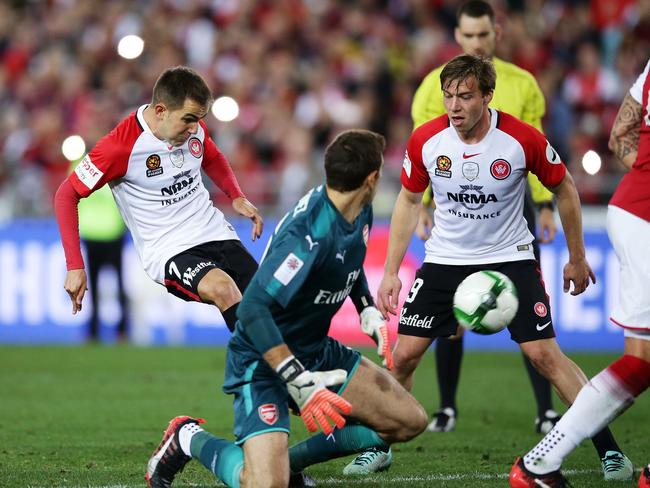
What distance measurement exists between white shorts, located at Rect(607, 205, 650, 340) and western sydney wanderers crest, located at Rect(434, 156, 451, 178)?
4.25 feet

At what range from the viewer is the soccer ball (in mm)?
5809

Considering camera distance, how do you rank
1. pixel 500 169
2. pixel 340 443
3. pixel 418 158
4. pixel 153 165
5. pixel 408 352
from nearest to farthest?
pixel 340 443 < pixel 500 169 < pixel 418 158 < pixel 408 352 < pixel 153 165

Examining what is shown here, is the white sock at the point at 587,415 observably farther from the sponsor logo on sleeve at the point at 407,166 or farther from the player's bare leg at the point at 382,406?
the sponsor logo on sleeve at the point at 407,166

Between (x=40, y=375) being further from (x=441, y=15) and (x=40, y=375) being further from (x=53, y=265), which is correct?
(x=441, y=15)

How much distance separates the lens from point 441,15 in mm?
16984

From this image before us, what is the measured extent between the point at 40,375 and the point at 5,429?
331cm

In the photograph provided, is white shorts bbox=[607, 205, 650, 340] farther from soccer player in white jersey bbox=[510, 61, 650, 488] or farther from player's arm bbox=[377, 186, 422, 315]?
player's arm bbox=[377, 186, 422, 315]

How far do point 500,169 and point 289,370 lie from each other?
6.63 feet

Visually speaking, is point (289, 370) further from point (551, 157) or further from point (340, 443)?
point (551, 157)

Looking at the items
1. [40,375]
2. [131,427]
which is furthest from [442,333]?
[40,375]

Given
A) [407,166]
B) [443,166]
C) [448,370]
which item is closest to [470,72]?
[443,166]

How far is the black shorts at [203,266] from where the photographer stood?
655 cm

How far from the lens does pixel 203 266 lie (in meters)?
6.58

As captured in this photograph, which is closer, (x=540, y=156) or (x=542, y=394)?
(x=540, y=156)
